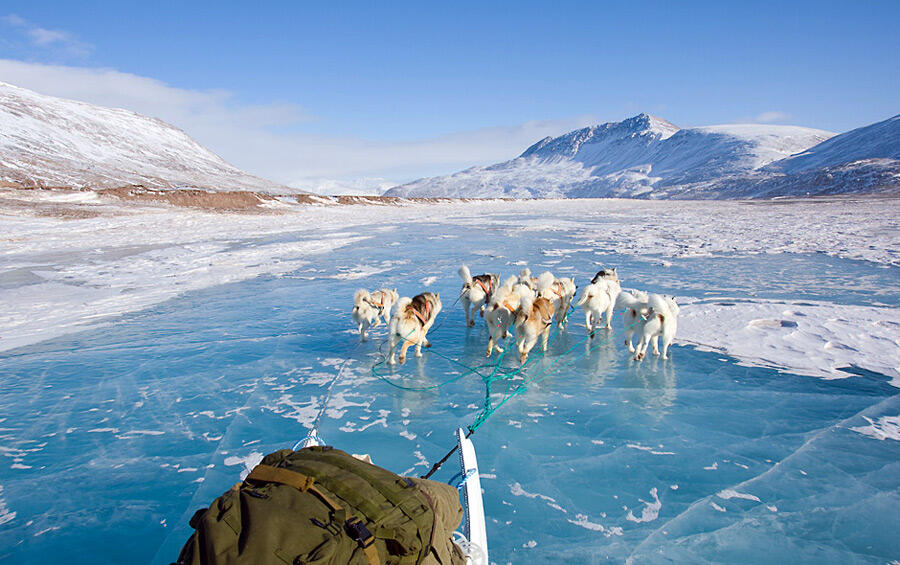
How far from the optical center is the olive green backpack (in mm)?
1787

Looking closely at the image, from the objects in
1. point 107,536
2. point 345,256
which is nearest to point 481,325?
point 107,536

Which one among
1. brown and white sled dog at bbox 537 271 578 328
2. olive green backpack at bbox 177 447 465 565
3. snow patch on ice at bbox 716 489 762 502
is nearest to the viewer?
olive green backpack at bbox 177 447 465 565

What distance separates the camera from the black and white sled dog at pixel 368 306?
7145 mm

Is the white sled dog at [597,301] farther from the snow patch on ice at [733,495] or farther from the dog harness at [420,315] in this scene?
the snow patch on ice at [733,495]

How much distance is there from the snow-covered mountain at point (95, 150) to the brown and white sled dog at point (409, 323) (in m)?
85.5

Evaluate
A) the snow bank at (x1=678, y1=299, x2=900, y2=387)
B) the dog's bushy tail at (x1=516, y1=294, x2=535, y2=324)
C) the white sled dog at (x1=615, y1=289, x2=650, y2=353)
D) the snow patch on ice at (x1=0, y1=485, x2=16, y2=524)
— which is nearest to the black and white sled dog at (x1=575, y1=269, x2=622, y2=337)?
A: the white sled dog at (x1=615, y1=289, x2=650, y2=353)

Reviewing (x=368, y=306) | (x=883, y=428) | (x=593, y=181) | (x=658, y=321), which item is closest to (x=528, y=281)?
(x=658, y=321)

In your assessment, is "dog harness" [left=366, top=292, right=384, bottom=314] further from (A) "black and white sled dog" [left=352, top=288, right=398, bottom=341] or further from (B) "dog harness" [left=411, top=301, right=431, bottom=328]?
(B) "dog harness" [left=411, top=301, right=431, bottom=328]

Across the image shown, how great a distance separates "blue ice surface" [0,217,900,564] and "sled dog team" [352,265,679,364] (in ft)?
1.31

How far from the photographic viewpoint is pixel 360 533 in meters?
1.88

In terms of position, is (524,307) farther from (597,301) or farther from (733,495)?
(733,495)

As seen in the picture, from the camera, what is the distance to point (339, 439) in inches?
180

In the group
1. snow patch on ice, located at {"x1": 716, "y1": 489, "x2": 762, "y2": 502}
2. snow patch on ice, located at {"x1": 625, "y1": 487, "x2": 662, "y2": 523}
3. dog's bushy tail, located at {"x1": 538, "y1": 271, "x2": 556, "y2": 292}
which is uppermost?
dog's bushy tail, located at {"x1": 538, "y1": 271, "x2": 556, "y2": 292}

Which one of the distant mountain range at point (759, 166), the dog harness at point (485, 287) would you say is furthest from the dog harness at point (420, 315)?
the distant mountain range at point (759, 166)
